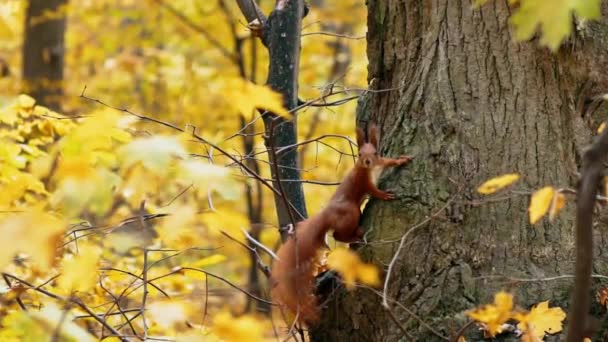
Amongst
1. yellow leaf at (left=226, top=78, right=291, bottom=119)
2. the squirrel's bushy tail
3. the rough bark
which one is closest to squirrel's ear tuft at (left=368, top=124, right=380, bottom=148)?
the squirrel's bushy tail

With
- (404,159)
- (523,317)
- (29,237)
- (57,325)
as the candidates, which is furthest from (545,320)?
(29,237)

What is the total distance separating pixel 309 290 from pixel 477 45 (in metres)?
0.93

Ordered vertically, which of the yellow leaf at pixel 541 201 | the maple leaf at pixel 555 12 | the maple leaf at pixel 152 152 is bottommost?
the yellow leaf at pixel 541 201

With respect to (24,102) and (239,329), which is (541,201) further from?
(24,102)

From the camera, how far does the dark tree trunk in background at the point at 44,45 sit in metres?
7.32

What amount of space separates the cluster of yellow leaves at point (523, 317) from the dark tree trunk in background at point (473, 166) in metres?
0.18

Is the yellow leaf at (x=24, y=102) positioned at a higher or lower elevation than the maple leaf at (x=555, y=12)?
lower

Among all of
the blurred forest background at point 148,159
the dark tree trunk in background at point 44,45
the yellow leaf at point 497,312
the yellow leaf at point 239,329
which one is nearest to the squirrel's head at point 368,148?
the blurred forest background at point 148,159

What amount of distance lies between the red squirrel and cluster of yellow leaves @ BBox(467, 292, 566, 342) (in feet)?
1.70

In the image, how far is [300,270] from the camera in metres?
2.46

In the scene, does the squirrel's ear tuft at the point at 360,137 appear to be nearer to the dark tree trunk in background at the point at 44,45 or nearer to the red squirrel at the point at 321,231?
the red squirrel at the point at 321,231

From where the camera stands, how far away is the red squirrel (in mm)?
2447

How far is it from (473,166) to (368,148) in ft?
1.08

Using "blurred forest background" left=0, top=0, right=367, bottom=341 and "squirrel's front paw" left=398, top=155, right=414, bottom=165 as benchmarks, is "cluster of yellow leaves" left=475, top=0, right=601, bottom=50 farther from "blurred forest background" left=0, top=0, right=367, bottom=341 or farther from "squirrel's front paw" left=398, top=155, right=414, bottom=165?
"squirrel's front paw" left=398, top=155, right=414, bottom=165
